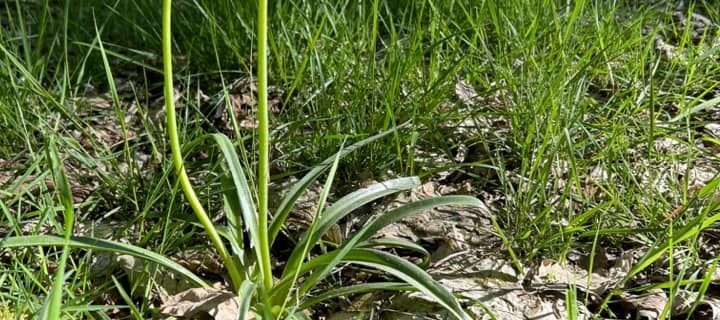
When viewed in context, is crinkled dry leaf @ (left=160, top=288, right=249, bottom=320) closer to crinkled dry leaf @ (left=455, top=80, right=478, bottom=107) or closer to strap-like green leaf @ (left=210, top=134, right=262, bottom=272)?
strap-like green leaf @ (left=210, top=134, right=262, bottom=272)

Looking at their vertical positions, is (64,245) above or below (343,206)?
above

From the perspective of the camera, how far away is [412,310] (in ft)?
5.34

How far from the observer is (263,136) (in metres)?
1.42

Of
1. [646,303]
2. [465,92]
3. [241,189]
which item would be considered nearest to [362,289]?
[241,189]

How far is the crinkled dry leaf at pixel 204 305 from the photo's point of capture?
1.63m

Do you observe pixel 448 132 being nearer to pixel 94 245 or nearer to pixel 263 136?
pixel 263 136

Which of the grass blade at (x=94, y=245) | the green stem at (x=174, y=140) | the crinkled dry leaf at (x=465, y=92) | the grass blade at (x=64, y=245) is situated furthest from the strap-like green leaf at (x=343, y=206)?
the crinkled dry leaf at (x=465, y=92)

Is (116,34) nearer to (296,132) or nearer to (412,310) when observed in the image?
(296,132)

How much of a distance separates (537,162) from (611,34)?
585 mm

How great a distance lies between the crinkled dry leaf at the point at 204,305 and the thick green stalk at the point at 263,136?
0.12 metres

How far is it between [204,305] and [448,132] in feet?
2.61

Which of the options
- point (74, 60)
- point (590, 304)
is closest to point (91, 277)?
point (590, 304)

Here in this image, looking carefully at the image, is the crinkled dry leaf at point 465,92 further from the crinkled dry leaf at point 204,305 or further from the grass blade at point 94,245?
the grass blade at point 94,245

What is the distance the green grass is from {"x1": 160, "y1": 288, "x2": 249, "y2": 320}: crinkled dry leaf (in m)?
0.07
